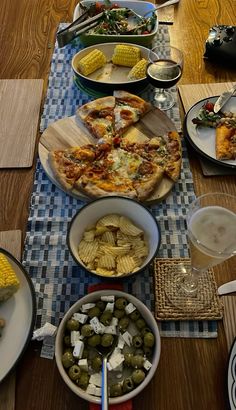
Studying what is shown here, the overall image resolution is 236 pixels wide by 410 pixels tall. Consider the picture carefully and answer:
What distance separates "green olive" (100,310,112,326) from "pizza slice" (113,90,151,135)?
34.0 inches

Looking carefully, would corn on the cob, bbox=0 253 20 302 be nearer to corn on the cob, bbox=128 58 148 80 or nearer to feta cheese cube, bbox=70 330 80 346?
feta cheese cube, bbox=70 330 80 346

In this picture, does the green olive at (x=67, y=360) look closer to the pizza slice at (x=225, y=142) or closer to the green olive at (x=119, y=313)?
the green olive at (x=119, y=313)

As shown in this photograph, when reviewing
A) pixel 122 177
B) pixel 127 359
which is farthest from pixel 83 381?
pixel 122 177

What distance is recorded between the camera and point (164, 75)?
179cm

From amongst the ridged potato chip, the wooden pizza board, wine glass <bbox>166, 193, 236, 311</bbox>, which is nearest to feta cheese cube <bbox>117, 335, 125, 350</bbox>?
wine glass <bbox>166, 193, 236, 311</bbox>

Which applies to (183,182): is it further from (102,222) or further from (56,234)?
(56,234)

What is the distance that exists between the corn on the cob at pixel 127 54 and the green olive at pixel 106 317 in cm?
131

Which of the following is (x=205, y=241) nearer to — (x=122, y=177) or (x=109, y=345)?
(x=109, y=345)

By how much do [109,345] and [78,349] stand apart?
0.29ft

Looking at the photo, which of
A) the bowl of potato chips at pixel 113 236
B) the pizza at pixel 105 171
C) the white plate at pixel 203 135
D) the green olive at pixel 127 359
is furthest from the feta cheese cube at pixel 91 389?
the white plate at pixel 203 135

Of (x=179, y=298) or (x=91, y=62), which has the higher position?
(x=91, y=62)

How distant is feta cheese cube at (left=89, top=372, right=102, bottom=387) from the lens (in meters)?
1.00

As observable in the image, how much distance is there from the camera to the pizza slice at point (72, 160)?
4.98 ft

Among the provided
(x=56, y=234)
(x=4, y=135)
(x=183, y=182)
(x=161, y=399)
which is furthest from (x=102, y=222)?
(x=4, y=135)
